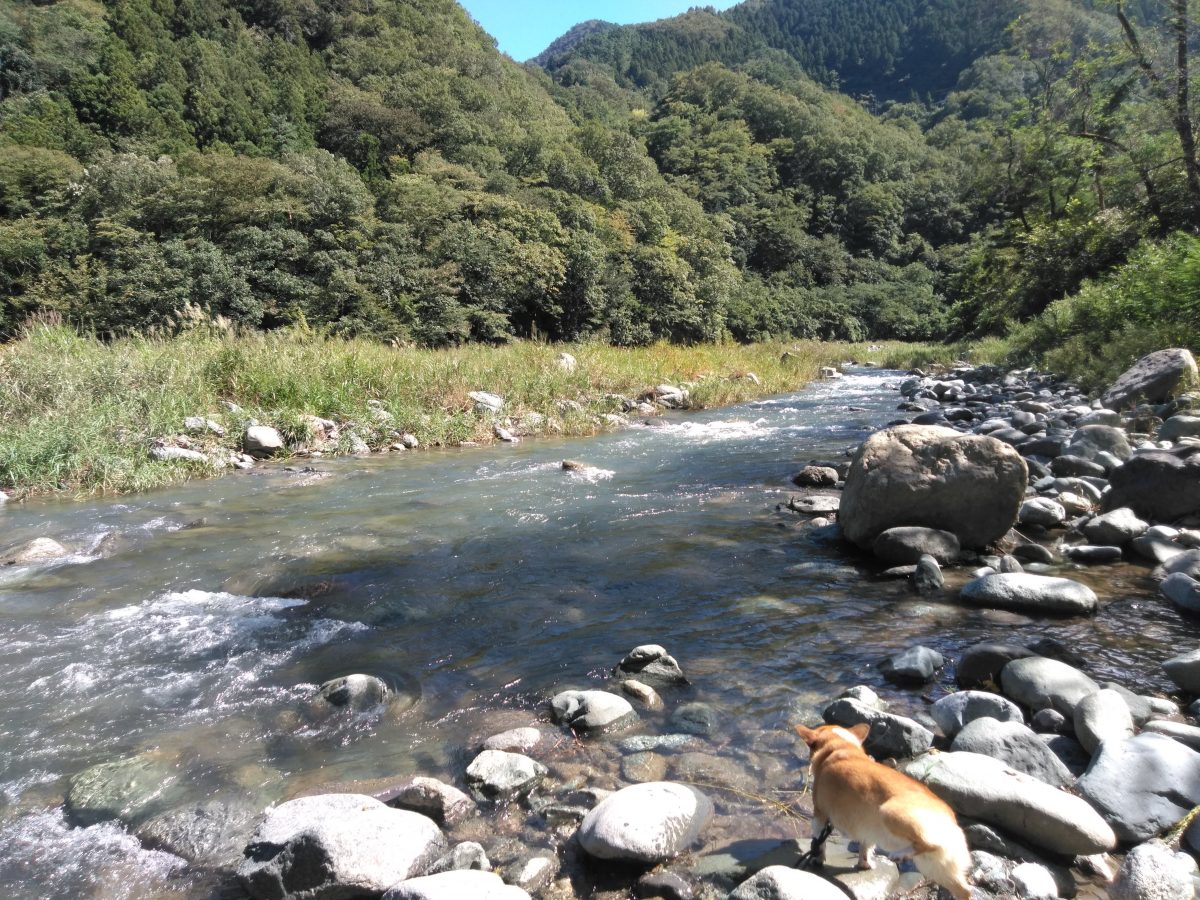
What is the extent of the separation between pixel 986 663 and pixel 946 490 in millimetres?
2276

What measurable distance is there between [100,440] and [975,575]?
9.19 m

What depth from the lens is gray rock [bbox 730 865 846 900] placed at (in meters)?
1.83

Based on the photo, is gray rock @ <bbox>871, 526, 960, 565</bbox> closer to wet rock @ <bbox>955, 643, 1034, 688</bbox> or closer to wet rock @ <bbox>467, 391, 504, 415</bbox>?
wet rock @ <bbox>955, 643, 1034, 688</bbox>

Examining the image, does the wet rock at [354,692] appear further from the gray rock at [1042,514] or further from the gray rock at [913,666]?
the gray rock at [1042,514]

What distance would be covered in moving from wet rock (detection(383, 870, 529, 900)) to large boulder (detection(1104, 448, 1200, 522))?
569 cm

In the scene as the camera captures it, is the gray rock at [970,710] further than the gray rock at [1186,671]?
No

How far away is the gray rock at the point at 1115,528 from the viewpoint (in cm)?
503

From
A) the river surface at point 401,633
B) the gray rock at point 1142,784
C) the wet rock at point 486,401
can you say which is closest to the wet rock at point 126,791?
the river surface at point 401,633

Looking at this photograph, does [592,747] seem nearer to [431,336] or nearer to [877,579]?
[877,579]

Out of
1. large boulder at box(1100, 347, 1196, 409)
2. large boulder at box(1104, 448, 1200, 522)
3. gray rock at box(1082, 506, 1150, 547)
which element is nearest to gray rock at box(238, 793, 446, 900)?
gray rock at box(1082, 506, 1150, 547)

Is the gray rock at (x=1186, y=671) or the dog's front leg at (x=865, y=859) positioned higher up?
the dog's front leg at (x=865, y=859)

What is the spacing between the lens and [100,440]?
8242 millimetres

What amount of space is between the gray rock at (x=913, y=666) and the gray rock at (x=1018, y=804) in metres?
0.89

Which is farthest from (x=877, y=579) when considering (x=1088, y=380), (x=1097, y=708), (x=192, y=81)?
(x=192, y=81)
